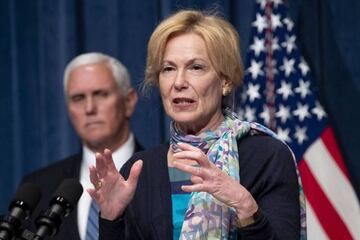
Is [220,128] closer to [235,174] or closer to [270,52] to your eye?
[235,174]

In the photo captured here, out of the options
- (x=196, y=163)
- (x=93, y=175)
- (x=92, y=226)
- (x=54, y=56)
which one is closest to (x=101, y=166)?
(x=93, y=175)

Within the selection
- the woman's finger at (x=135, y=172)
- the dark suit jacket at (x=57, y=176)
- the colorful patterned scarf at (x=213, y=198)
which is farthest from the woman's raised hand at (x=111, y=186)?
the dark suit jacket at (x=57, y=176)

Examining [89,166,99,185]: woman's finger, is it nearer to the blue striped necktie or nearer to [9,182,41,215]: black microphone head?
[9,182,41,215]: black microphone head

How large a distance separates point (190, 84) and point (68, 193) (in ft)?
1.72

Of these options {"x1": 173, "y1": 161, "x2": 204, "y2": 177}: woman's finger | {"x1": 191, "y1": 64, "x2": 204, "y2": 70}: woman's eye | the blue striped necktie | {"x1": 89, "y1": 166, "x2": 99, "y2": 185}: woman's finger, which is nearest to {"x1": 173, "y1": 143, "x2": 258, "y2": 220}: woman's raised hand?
{"x1": 173, "y1": 161, "x2": 204, "y2": 177}: woman's finger

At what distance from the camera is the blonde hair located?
2381mm

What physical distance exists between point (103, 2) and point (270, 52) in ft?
2.79

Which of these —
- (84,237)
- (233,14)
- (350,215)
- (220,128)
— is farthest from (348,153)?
(220,128)

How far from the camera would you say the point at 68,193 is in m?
1.98

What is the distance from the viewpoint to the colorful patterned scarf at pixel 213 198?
2213 mm

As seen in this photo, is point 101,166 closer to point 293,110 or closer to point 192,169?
point 192,169

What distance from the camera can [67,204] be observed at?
195cm

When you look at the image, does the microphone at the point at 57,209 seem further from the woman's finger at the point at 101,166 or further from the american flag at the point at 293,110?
the american flag at the point at 293,110

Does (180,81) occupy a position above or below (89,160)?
above
